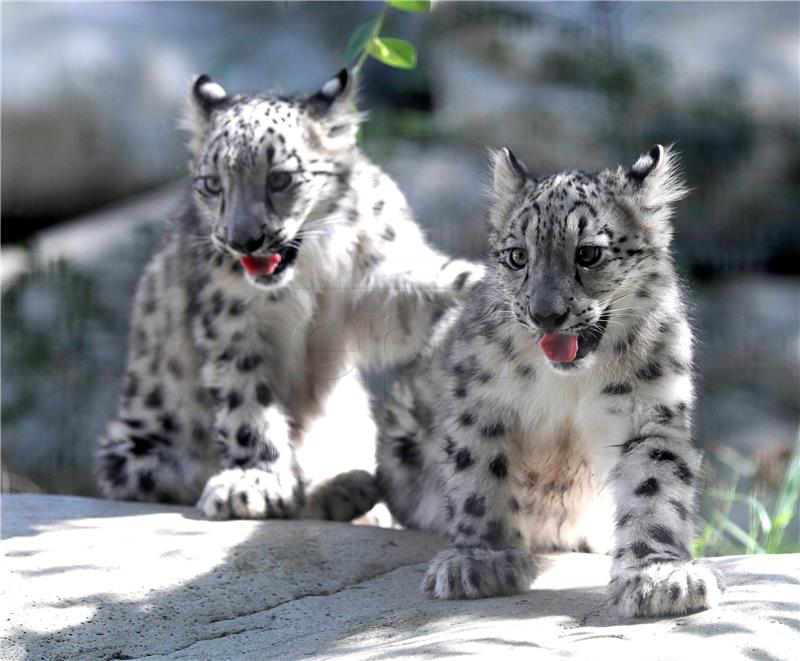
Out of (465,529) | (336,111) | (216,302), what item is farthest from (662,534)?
(336,111)

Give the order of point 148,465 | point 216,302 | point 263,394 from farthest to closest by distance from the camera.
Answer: point 148,465 → point 216,302 → point 263,394

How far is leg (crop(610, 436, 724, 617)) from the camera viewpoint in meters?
4.03

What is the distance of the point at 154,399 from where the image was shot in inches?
279

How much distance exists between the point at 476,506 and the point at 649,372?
33.7 inches

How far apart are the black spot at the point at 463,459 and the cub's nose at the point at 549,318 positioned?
27.3 inches

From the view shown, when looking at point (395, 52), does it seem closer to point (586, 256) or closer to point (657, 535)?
point (586, 256)

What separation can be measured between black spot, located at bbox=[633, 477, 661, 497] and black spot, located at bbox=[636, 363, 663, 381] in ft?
1.32

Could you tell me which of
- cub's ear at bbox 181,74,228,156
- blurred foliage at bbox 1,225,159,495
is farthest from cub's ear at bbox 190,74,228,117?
blurred foliage at bbox 1,225,159,495

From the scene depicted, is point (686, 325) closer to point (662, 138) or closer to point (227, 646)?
point (227, 646)

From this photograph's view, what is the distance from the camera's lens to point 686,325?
16.1 feet

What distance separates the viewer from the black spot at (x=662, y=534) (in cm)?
439

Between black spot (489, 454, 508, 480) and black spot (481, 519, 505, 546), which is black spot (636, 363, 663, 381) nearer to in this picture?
black spot (489, 454, 508, 480)

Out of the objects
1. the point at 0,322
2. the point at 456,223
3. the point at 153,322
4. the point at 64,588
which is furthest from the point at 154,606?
the point at 0,322

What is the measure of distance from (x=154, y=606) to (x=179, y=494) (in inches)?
89.1
